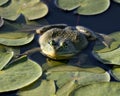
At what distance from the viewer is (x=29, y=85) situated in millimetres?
3309

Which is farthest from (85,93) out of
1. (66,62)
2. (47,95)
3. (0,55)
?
(0,55)

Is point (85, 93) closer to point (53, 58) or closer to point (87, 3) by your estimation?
point (53, 58)

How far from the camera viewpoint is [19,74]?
340 cm

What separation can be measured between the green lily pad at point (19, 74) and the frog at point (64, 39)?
24cm

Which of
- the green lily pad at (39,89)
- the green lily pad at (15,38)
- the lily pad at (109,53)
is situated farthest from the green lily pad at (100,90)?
the green lily pad at (15,38)

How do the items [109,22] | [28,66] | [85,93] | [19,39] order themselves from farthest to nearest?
[109,22], [19,39], [28,66], [85,93]

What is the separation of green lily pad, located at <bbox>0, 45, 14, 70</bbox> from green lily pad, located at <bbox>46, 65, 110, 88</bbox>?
433mm

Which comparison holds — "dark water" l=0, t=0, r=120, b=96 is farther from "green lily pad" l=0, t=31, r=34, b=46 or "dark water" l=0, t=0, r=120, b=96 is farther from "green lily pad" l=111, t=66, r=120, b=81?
"green lily pad" l=111, t=66, r=120, b=81

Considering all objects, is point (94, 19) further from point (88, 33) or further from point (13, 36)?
point (13, 36)

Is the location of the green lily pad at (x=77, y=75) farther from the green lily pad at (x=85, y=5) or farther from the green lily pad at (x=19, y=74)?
the green lily pad at (x=85, y=5)

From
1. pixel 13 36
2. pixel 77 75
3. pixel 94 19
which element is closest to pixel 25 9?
pixel 13 36

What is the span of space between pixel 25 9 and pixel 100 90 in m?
1.67

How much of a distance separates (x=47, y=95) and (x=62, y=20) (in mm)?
1345

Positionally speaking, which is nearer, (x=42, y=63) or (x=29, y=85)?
(x=29, y=85)
